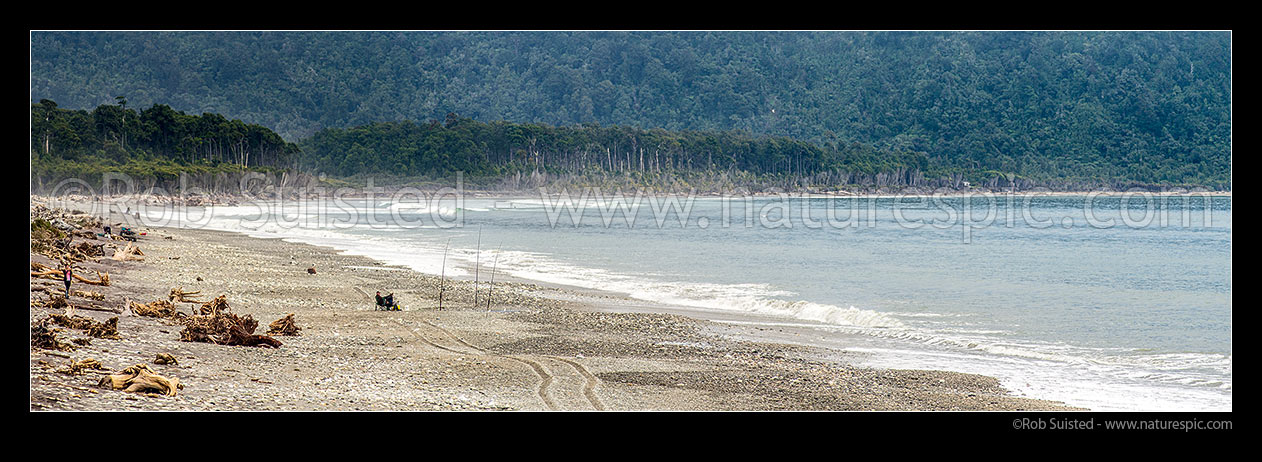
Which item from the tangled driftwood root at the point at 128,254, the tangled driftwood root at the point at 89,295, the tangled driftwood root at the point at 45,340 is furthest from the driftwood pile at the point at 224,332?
the tangled driftwood root at the point at 128,254

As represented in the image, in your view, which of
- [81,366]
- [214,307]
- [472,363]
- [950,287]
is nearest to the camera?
[81,366]

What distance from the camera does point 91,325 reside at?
916 centimetres

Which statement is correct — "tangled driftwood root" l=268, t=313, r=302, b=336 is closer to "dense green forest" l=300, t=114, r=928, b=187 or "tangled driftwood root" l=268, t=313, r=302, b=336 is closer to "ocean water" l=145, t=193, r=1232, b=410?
"ocean water" l=145, t=193, r=1232, b=410

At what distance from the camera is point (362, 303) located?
47.3 ft

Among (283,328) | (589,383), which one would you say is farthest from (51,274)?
(589,383)

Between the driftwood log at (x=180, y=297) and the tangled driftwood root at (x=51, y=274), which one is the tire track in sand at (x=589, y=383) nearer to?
the driftwood log at (x=180, y=297)

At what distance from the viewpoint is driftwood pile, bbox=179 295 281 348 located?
952 centimetres

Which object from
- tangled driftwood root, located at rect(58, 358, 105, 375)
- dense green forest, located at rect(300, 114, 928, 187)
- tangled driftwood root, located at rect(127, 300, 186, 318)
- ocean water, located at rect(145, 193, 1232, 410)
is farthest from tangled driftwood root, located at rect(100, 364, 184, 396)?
dense green forest, located at rect(300, 114, 928, 187)

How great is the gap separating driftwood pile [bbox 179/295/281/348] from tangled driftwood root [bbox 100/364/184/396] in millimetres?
2376

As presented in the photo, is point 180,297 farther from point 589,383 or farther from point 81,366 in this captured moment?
point 589,383

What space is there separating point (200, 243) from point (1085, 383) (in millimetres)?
23581

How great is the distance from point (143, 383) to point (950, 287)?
1620 centimetres

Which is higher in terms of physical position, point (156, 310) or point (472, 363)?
point (156, 310)
